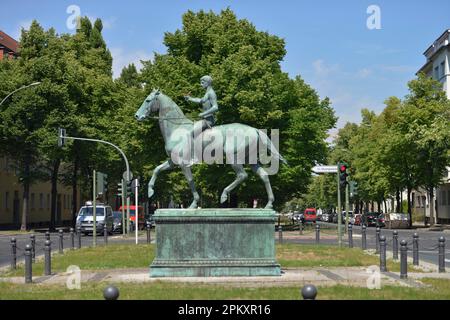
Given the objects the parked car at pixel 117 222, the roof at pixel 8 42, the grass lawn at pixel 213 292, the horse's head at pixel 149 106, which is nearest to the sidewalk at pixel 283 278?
the grass lawn at pixel 213 292

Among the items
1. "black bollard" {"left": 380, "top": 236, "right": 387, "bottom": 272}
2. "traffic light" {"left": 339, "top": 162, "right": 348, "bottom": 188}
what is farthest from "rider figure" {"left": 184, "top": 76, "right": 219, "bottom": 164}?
"traffic light" {"left": 339, "top": 162, "right": 348, "bottom": 188}

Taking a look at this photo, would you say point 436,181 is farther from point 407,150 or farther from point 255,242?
point 255,242

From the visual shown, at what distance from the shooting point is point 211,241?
16.5 meters

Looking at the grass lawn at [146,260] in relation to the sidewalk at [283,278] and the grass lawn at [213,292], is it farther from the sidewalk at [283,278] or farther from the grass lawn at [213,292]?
the grass lawn at [213,292]

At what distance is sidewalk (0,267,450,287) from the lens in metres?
15.2

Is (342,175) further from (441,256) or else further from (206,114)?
(206,114)

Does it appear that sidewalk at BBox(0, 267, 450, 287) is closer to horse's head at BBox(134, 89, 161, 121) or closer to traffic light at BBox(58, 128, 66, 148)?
horse's head at BBox(134, 89, 161, 121)

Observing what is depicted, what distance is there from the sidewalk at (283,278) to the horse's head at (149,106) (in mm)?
3759

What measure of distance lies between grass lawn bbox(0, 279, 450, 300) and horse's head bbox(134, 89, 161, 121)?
423 cm

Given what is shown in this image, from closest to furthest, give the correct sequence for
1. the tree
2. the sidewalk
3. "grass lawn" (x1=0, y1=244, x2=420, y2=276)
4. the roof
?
1. the sidewalk
2. "grass lawn" (x1=0, y1=244, x2=420, y2=276)
3. the tree
4. the roof

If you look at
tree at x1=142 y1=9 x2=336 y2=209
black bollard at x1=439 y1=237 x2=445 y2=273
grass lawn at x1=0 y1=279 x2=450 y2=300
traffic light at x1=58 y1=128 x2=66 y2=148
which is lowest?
grass lawn at x1=0 y1=279 x2=450 y2=300

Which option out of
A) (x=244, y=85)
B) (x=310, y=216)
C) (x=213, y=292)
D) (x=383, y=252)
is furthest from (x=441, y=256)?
(x=310, y=216)
